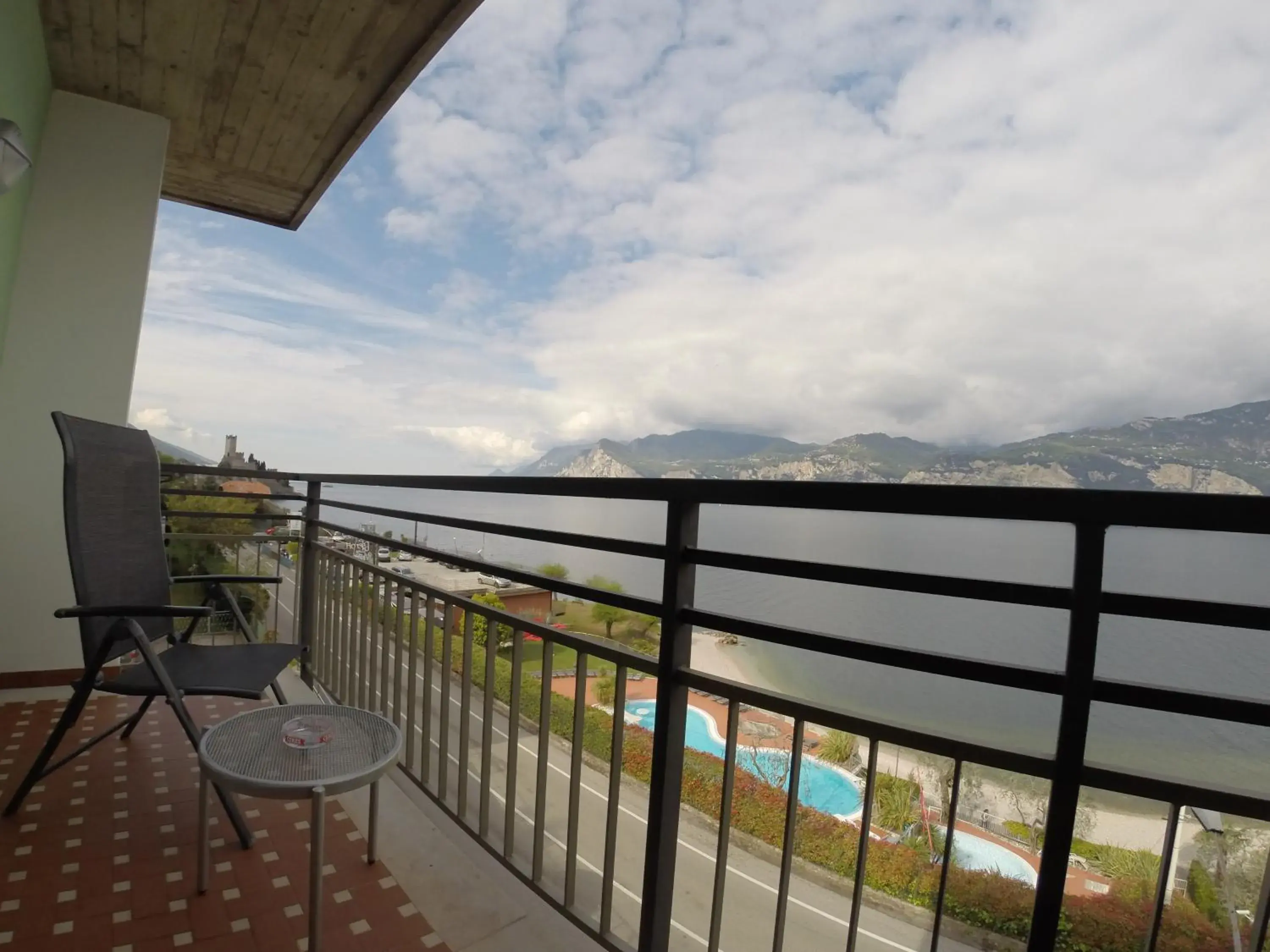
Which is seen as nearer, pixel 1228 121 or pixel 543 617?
pixel 543 617

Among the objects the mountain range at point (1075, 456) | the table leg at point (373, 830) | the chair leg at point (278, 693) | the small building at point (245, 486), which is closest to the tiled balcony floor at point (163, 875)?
the table leg at point (373, 830)

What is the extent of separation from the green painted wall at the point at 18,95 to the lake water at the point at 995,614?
3.06 m

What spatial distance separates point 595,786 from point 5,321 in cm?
358

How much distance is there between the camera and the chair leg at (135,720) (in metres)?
2.45

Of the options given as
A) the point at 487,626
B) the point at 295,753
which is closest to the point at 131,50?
the point at 487,626

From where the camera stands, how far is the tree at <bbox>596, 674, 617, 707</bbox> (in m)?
1.53

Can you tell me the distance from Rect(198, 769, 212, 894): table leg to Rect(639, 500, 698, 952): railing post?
1.17 metres

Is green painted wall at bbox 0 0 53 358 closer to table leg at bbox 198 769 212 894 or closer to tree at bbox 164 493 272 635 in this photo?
tree at bbox 164 493 272 635

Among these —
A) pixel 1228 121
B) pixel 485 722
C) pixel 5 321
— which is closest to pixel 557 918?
pixel 485 722

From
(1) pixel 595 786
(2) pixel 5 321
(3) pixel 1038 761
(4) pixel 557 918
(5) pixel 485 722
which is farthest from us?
(2) pixel 5 321

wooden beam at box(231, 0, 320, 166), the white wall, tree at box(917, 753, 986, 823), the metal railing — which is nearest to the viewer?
the metal railing

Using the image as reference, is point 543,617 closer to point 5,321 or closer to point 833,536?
point 833,536

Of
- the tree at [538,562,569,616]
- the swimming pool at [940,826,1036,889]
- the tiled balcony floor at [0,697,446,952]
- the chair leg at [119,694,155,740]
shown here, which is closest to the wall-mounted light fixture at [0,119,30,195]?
the chair leg at [119,694,155,740]

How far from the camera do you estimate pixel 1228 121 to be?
27656mm
